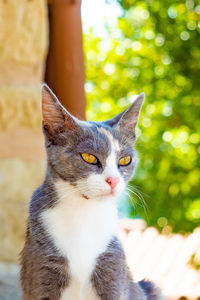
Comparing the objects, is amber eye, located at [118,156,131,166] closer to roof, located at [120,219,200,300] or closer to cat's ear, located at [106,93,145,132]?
cat's ear, located at [106,93,145,132]

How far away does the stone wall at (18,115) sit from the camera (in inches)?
115

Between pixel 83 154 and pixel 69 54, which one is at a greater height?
pixel 83 154

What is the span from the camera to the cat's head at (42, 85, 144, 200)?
170 cm

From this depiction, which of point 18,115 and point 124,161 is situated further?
point 18,115

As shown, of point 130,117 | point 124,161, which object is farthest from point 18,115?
point 124,161

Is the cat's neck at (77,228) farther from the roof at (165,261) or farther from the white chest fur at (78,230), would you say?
the roof at (165,261)

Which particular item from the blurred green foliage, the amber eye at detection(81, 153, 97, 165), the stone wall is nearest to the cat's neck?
the amber eye at detection(81, 153, 97, 165)

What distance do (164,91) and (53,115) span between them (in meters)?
2.47

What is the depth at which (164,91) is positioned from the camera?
4094mm

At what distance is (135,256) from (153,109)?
2033 mm

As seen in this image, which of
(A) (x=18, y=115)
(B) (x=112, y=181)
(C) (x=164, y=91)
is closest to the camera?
(B) (x=112, y=181)

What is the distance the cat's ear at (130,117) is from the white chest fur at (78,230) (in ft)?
1.16

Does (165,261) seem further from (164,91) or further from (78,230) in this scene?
(164,91)

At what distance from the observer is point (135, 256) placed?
2709mm
